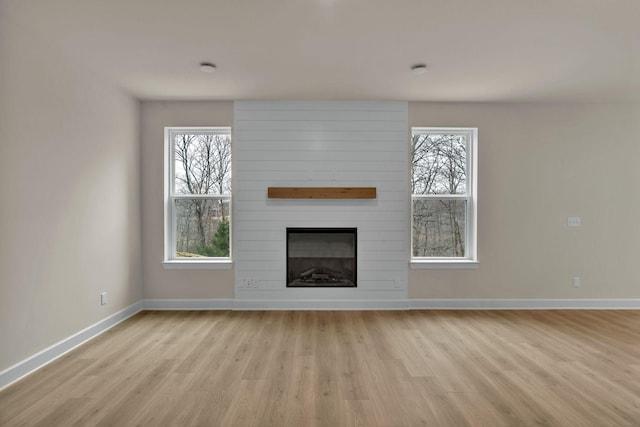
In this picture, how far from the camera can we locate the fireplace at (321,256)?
14.3 feet

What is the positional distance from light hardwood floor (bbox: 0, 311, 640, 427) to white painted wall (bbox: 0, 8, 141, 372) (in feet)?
1.29

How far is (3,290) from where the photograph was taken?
7.82ft

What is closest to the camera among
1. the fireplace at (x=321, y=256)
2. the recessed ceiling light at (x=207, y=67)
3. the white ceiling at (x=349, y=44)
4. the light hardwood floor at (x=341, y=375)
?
the light hardwood floor at (x=341, y=375)

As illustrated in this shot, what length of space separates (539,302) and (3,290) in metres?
5.32

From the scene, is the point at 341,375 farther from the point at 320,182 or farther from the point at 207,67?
the point at 207,67

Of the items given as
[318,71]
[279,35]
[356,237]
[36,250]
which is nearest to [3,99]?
[36,250]

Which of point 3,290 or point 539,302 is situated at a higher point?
point 3,290

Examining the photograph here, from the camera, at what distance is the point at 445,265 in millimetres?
4301

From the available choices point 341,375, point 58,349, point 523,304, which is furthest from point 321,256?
point 58,349

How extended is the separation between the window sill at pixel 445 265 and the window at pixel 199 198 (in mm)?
2373

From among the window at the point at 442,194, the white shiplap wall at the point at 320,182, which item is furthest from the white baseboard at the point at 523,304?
the window at the point at 442,194

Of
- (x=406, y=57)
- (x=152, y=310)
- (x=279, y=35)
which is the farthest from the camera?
(x=152, y=310)

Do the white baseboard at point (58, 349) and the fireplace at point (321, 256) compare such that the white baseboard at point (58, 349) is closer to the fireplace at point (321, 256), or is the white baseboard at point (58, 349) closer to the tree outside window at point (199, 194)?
the tree outside window at point (199, 194)

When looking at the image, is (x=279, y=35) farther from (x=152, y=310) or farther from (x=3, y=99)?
(x=152, y=310)
